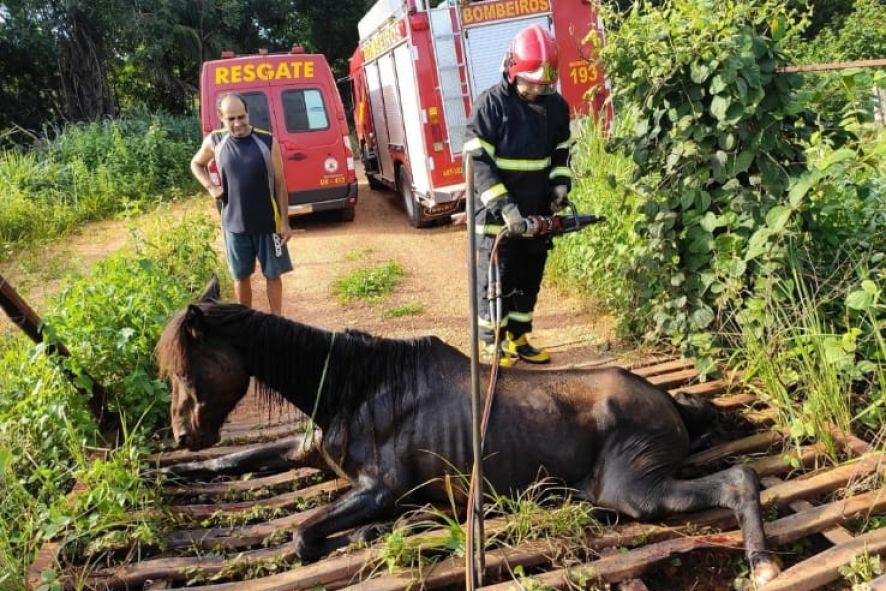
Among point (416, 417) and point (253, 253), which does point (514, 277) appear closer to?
point (416, 417)

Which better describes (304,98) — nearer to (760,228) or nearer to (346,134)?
(346,134)

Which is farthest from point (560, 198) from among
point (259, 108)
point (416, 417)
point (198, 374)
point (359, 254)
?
point (259, 108)

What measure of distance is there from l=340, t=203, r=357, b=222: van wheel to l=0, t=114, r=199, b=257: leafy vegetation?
3.34 m

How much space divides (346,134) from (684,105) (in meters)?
6.88

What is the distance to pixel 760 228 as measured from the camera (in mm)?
3430

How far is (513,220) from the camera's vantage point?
3.50 metres

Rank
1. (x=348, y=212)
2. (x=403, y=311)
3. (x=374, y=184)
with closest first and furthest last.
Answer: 1. (x=403, y=311)
2. (x=348, y=212)
3. (x=374, y=184)

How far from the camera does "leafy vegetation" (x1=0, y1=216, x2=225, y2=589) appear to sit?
2.78 m

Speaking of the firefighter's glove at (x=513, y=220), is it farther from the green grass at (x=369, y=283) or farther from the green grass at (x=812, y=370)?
the green grass at (x=369, y=283)

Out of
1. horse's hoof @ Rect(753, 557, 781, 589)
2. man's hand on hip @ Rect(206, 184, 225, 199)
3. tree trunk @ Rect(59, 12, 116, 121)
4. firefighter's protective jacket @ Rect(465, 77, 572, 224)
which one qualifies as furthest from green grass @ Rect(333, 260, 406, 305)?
tree trunk @ Rect(59, 12, 116, 121)

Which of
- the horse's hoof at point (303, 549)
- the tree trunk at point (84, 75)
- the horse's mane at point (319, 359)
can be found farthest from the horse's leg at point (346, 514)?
the tree trunk at point (84, 75)

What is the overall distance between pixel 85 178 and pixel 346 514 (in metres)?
11.8

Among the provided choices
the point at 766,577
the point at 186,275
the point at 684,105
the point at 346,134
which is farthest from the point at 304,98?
the point at 766,577

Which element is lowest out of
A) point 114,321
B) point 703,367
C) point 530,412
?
point 703,367
